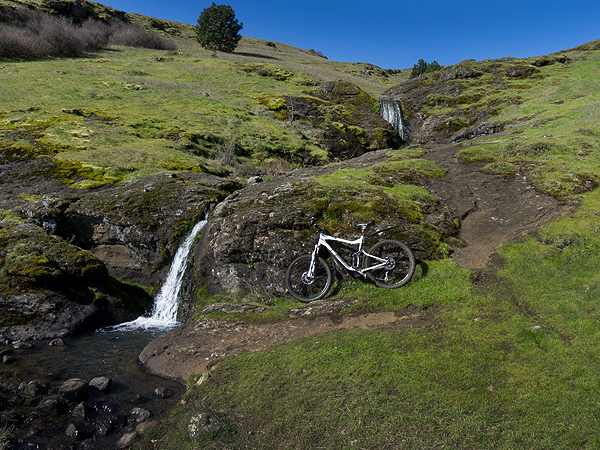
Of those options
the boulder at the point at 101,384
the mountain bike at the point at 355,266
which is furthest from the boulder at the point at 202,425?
the mountain bike at the point at 355,266

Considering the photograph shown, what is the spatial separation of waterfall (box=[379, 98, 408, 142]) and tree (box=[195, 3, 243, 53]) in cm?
4991

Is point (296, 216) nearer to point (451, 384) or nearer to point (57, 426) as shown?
point (451, 384)

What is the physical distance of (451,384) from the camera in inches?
235

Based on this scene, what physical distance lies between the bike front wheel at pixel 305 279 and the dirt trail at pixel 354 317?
0.59 metres

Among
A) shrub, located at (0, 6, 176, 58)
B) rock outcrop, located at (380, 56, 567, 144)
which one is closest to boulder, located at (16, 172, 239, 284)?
rock outcrop, located at (380, 56, 567, 144)

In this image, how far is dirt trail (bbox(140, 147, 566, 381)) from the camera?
852 centimetres

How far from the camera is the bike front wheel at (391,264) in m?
9.47

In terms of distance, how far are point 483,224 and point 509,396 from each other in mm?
8228

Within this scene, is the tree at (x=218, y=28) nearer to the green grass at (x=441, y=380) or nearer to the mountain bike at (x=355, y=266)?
the mountain bike at (x=355, y=266)

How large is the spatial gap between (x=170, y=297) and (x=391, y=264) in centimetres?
903

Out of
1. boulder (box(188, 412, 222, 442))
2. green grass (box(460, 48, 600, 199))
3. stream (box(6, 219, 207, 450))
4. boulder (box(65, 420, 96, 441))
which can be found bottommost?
stream (box(6, 219, 207, 450))

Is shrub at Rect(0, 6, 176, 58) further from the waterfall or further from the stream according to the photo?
the stream

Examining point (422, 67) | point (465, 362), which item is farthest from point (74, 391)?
point (422, 67)

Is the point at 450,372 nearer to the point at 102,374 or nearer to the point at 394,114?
the point at 102,374
